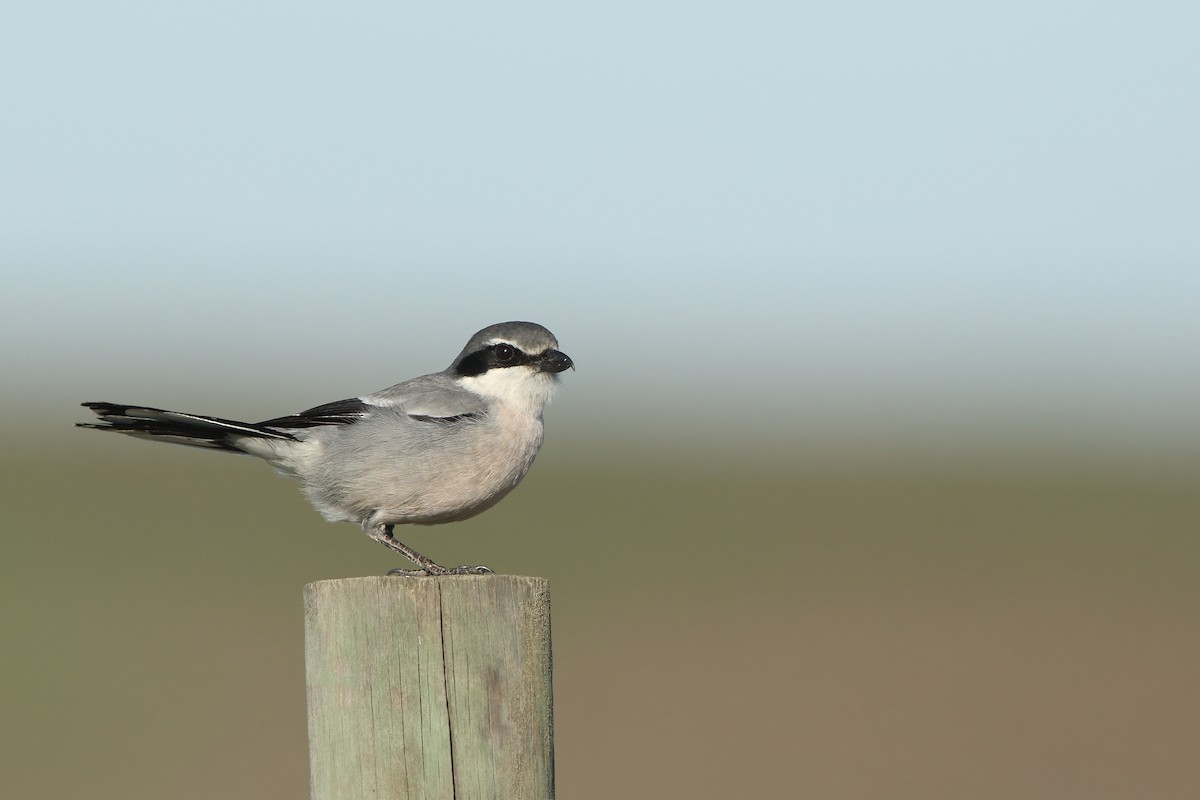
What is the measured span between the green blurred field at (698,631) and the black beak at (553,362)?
18.9ft

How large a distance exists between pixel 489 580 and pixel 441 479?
2.14 meters

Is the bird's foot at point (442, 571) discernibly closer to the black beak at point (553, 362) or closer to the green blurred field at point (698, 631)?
the black beak at point (553, 362)

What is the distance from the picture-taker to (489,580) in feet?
12.6

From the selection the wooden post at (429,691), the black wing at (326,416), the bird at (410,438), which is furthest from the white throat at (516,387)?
the wooden post at (429,691)

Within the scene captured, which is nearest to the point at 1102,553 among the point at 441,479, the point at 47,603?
the point at 47,603

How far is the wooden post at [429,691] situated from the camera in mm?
3725

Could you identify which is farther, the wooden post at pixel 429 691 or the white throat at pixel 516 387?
the white throat at pixel 516 387

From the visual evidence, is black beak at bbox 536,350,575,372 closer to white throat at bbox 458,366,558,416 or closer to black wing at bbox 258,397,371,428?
white throat at bbox 458,366,558,416

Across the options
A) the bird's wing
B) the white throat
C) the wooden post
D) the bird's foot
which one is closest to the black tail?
the bird's wing

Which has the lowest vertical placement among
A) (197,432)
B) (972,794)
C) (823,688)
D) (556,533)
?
(972,794)

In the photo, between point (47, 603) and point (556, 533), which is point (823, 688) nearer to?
point (556, 533)

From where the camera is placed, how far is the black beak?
21.7 ft

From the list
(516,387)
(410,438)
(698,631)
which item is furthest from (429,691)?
(698,631)

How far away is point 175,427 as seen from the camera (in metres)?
5.96
